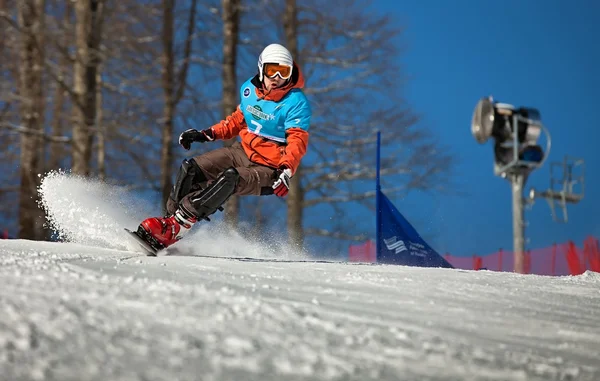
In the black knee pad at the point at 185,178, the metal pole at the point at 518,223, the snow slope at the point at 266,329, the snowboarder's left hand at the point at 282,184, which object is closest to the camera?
the snow slope at the point at 266,329

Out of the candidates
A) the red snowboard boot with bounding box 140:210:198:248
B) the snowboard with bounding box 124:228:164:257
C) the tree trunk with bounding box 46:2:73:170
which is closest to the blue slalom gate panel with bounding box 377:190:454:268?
the red snowboard boot with bounding box 140:210:198:248

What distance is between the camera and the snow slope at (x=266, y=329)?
1.55 m

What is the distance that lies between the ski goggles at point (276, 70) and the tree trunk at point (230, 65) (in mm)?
6135

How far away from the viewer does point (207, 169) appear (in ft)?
17.4

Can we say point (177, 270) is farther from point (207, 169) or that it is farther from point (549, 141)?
point (549, 141)

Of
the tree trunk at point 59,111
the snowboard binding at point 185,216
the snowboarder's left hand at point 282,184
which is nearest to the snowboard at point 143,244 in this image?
the snowboard binding at point 185,216

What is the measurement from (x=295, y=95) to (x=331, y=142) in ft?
28.7

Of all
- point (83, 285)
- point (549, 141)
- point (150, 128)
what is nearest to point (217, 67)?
point (150, 128)

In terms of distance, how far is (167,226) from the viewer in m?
5.02

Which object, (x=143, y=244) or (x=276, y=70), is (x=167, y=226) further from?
(x=276, y=70)

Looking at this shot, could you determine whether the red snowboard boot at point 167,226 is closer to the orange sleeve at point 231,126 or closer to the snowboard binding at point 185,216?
the snowboard binding at point 185,216

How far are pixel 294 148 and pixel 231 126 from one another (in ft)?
2.87

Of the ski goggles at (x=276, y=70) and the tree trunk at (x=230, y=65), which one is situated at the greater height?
the tree trunk at (x=230, y=65)

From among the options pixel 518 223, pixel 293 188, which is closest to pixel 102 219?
pixel 293 188
